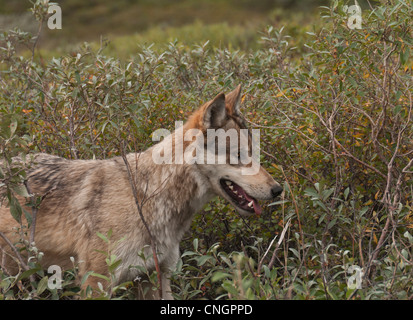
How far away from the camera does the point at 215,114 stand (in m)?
4.07

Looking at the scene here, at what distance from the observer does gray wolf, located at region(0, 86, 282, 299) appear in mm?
4055

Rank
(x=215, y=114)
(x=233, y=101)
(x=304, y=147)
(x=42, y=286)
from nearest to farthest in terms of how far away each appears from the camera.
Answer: (x=42, y=286) → (x=215, y=114) → (x=233, y=101) → (x=304, y=147)

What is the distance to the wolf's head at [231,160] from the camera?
162 inches

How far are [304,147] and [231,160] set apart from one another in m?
1.05

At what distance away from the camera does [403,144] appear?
4621 mm

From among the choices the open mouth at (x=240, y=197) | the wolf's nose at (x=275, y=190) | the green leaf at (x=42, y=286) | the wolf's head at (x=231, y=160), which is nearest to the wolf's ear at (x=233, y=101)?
the wolf's head at (x=231, y=160)

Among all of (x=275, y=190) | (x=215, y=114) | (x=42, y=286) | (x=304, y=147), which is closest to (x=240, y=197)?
(x=275, y=190)

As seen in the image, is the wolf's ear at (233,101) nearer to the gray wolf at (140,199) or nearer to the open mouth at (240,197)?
the gray wolf at (140,199)

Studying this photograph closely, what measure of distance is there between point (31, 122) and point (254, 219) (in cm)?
257

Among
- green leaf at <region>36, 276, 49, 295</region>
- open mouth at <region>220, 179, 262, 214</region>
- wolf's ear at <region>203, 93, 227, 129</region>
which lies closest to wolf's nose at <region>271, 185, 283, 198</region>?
open mouth at <region>220, 179, 262, 214</region>

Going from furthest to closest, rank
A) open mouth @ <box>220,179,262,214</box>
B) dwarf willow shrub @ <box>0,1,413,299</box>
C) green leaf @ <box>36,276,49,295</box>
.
A: 1. open mouth @ <box>220,179,262,214</box>
2. dwarf willow shrub @ <box>0,1,413,299</box>
3. green leaf @ <box>36,276,49,295</box>

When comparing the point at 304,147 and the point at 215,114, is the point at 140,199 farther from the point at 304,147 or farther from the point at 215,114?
the point at 304,147

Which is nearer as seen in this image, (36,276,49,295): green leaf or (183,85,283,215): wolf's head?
(36,276,49,295): green leaf

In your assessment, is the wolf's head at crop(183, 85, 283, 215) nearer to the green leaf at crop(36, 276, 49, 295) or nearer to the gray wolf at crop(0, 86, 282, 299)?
the gray wolf at crop(0, 86, 282, 299)
